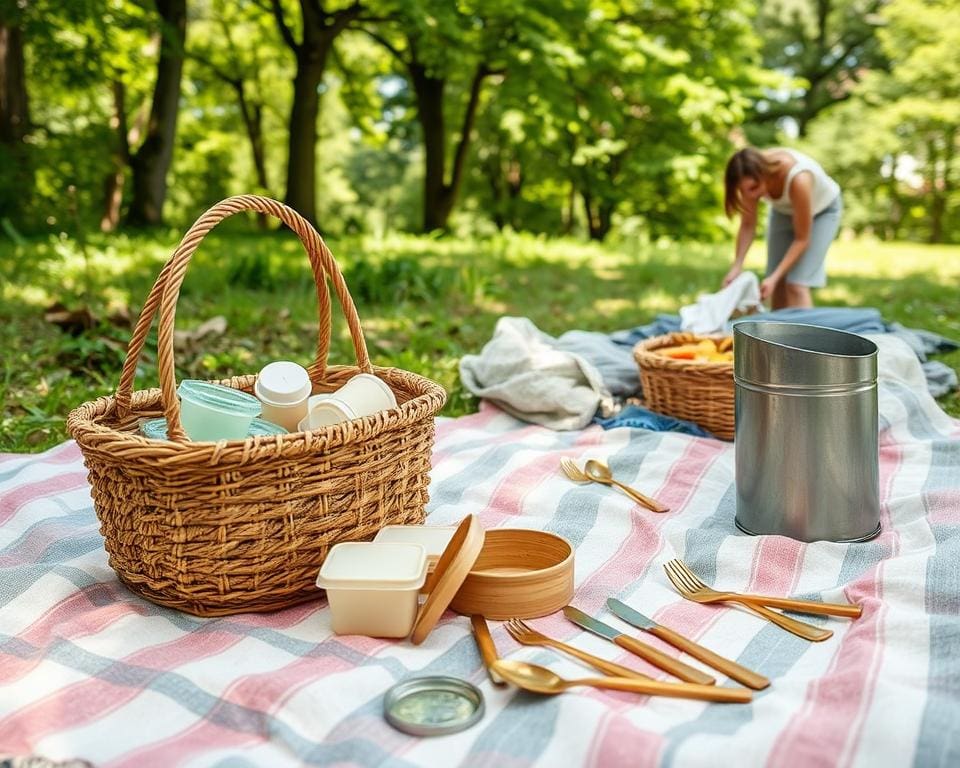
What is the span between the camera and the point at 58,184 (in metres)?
8.99

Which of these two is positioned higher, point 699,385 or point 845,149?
point 845,149

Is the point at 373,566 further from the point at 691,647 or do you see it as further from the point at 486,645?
the point at 691,647

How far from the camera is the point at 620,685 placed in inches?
58.4

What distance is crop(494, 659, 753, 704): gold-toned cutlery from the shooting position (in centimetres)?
146

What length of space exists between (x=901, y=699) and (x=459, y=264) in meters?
6.30

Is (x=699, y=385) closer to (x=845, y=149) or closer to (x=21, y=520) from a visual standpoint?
(x=21, y=520)

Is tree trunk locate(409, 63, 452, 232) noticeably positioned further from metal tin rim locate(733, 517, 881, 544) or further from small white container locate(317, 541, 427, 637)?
small white container locate(317, 541, 427, 637)

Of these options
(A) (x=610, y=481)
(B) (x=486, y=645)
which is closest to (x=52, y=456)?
(A) (x=610, y=481)

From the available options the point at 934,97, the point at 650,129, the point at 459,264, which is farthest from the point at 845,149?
the point at 459,264

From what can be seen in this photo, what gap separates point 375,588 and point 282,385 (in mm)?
585

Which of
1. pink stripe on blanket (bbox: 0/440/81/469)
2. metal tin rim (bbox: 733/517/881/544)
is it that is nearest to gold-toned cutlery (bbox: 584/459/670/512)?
metal tin rim (bbox: 733/517/881/544)

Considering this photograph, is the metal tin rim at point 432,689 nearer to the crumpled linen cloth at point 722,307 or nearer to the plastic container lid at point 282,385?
the plastic container lid at point 282,385

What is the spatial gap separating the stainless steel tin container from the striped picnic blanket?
0.09 metres

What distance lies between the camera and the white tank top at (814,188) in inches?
186
